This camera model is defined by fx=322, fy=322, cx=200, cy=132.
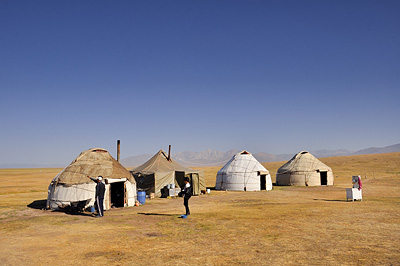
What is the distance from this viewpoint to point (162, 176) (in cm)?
2881

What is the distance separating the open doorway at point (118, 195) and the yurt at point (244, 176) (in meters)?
14.4

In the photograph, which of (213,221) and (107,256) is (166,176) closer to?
(213,221)

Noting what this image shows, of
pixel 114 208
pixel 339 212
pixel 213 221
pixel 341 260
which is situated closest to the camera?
pixel 341 260

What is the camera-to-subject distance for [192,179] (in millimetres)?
29547

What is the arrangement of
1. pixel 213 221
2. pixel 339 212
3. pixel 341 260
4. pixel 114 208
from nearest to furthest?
pixel 341 260, pixel 213 221, pixel 339 212, pixel 114 208

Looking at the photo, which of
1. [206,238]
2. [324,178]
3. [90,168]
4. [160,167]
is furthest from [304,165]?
[206,238]

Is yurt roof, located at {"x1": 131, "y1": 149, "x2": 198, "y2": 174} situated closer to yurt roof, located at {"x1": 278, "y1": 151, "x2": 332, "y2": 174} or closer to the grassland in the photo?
the grassland

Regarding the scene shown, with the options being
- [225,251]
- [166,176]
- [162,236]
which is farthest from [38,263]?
[166,176]

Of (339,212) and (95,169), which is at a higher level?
(95,169)

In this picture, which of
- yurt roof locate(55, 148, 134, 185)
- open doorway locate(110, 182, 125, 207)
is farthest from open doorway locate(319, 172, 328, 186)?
yurt roof locate(55, 148, 134, 185)

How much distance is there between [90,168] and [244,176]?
18066 mm

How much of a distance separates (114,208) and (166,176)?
8.81 metres

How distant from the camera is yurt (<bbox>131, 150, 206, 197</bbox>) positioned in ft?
93.4

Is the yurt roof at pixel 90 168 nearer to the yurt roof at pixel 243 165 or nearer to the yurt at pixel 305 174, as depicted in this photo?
the yurt roof at pixel 243 165
